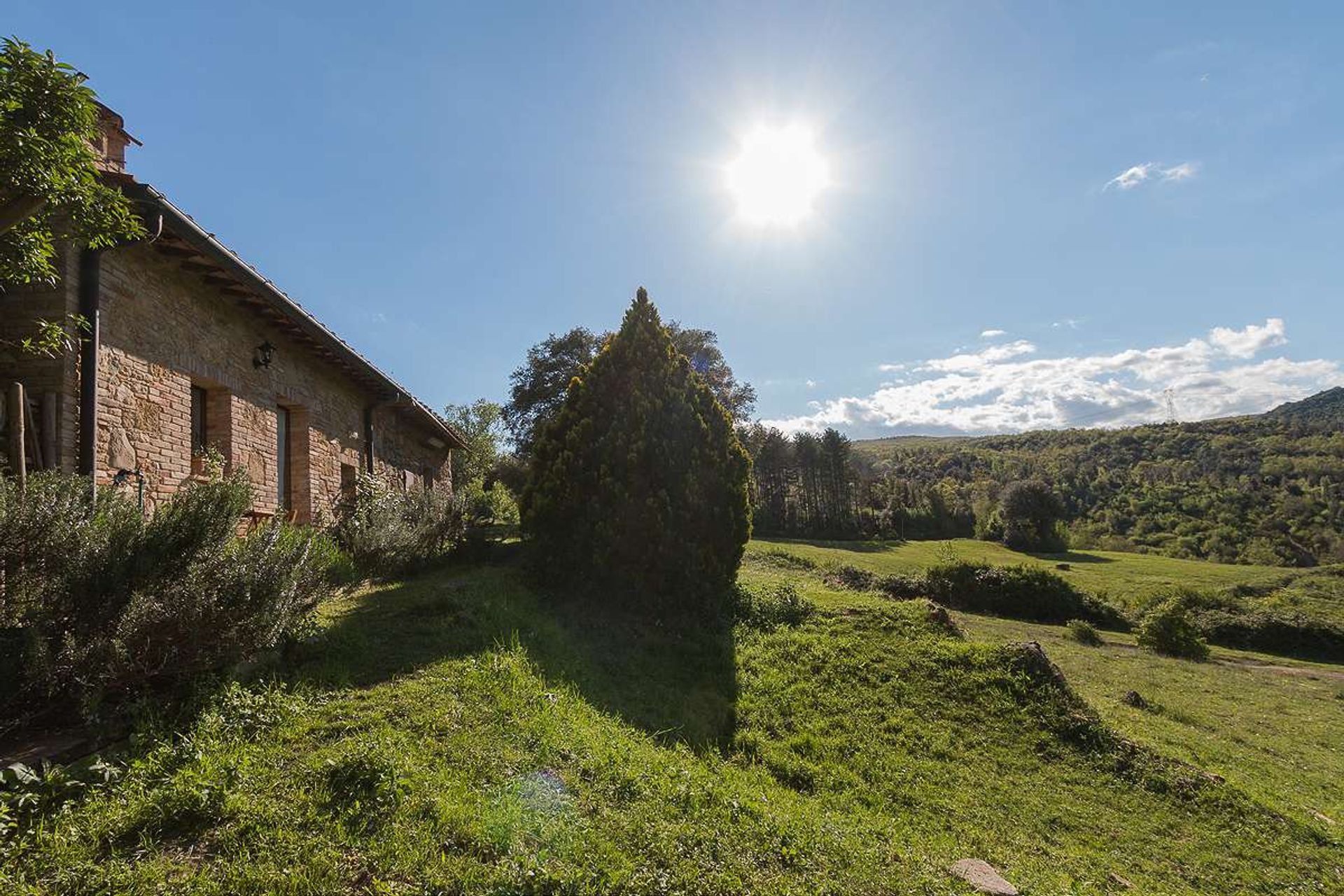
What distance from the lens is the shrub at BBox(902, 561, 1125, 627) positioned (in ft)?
63.7

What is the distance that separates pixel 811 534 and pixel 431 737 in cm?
3798

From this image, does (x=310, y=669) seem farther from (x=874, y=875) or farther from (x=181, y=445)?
(x=181, y=445)

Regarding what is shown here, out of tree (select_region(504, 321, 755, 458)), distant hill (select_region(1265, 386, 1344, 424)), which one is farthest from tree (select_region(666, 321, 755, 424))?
distant hill (select_region(1265, 386, 1344, 424))

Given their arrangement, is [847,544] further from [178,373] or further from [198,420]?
[178,373]

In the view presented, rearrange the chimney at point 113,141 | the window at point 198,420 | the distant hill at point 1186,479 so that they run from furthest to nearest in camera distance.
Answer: the distant hill at point 1186,479, the window at point 198,420, the chimney at point 113,141

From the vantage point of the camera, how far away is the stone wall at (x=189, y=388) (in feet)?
18.3

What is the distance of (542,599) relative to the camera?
7234mm

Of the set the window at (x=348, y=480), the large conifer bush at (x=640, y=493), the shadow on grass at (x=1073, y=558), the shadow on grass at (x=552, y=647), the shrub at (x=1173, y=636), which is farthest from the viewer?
the shadow on grass at (x=1073, y=558)

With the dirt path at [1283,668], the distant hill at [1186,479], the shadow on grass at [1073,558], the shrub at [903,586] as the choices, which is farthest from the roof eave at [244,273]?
the distant hill at [1186,479]

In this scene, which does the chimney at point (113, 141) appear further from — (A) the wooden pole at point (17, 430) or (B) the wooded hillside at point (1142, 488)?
(B) the wooded hillside at point (1142, 488)

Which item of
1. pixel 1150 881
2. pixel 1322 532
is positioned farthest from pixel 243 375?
pixel 1322 532

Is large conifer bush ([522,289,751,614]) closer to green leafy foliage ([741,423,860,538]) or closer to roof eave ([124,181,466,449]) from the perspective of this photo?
roof eave ([124,181,466,449])

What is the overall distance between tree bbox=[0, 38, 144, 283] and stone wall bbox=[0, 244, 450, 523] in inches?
72.4

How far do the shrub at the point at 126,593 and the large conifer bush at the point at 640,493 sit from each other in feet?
12.7
